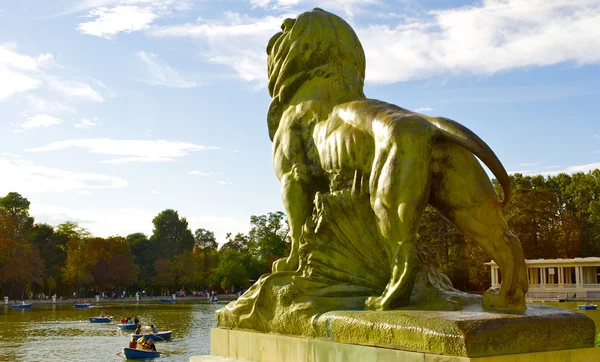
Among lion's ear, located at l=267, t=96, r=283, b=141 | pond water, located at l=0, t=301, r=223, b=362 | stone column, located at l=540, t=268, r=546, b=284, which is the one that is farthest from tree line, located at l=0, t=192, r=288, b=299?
lion's ear, located at l=267, t=96, r=283, b=141

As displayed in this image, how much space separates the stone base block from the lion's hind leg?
0.71 metres

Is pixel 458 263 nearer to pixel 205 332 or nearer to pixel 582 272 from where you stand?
pixel 582 272

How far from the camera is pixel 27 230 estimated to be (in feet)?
218

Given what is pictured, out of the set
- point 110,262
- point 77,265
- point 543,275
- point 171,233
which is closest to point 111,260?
point 110,262

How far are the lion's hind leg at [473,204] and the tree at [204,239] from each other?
90570 millimetres

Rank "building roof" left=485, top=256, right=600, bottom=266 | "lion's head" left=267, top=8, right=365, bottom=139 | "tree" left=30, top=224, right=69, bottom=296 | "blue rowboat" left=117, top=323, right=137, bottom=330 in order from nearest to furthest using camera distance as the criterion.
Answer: "lion's head" left=267, top=8, right=365, bottom=139 → "blue rowboat" left=117, top=323, right=137, bottom=330 → "building roof" left=485, top=256, right=600, bottom=266 → "tree" left=30, top=224, right=69, bottom=296

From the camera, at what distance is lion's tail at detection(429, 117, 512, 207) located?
15.1ft

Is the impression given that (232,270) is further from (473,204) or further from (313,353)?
(473,204)

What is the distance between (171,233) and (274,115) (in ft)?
290

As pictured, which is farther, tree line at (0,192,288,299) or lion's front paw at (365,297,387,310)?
tree line at (0,192,288,299)

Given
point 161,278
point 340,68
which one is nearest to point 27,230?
point 161,278

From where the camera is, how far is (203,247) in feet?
310

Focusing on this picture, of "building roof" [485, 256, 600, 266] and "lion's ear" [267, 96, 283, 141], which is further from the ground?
"lion's ear" [267, 96, 283, 141]

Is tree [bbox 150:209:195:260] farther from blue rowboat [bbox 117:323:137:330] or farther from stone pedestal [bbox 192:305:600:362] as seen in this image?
stone pedestal [bbox 192:305:600:362]
